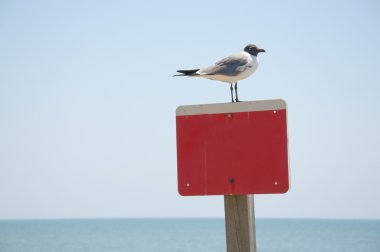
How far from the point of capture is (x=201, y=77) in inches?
174

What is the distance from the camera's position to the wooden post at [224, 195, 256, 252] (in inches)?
118

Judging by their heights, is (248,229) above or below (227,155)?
below

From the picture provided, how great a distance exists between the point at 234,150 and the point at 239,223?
33 cm

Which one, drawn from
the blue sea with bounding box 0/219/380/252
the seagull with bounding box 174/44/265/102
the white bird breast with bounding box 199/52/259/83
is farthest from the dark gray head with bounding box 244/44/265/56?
the blue sea with bounding box 0/219/380/252

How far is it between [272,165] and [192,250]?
44.8 metres

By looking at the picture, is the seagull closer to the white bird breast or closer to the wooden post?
the white bird breast

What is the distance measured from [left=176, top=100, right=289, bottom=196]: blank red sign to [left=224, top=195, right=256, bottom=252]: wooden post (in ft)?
0.38

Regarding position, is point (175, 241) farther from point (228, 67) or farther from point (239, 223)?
point (239, 223)

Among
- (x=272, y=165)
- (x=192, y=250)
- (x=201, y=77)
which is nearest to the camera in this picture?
(x=272, y=165)

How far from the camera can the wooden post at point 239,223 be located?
3006 millimetres

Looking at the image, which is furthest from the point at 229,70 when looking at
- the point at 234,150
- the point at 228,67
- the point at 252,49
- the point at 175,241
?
the point at 175,241

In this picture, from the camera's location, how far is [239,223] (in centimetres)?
303

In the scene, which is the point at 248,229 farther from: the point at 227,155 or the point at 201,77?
the point at 201,77

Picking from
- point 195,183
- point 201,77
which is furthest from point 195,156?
point 201,77
